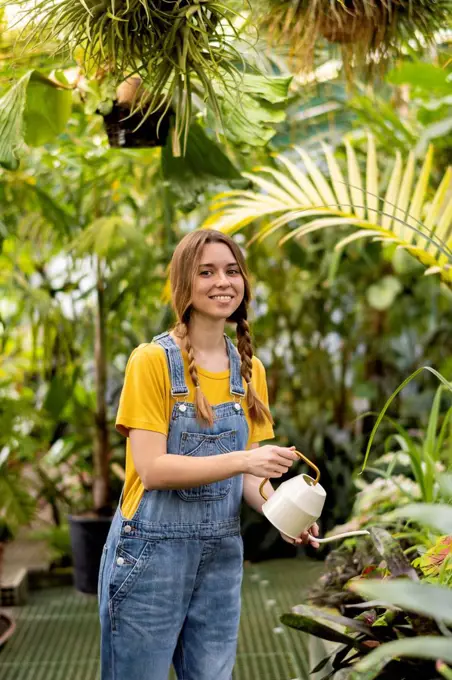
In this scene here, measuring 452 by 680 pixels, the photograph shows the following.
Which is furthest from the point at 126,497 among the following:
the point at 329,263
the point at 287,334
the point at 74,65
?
the point at 287,334

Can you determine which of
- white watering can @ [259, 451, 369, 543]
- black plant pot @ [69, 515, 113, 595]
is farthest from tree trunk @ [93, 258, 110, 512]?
white watering can @ [259, 451, 369, 543]

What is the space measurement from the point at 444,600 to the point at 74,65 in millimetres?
1971

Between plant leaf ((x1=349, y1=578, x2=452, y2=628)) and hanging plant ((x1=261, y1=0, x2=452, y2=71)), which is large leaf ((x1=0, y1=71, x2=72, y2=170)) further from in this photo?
plant leaf ((x1=349, y1=578, x2=452, y2=628))

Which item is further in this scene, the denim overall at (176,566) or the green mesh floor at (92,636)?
the green mesh floor at (92,636)

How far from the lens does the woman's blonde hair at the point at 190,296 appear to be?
167cm

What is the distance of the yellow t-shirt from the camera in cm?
162

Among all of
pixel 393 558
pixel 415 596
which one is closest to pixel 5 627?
pixel 393 558

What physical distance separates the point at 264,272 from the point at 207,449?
2819mm

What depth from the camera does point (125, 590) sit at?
5.41 feet

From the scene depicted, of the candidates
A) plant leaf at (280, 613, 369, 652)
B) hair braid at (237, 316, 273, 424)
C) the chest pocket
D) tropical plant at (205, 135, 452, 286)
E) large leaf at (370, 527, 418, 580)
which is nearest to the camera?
plant leaf at (280, 613, 369, 652)

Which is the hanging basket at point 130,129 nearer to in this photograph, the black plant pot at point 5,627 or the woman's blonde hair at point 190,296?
the woman's blonde hair at point 190,296

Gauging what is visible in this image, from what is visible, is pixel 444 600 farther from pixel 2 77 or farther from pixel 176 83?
pixel 2 77

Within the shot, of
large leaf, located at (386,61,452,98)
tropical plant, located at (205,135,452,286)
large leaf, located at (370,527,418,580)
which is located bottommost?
large leaf, located at (370,527,418,580)

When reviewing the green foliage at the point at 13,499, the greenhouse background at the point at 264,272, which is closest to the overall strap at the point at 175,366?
the greenhouse background at the point at 264,272
